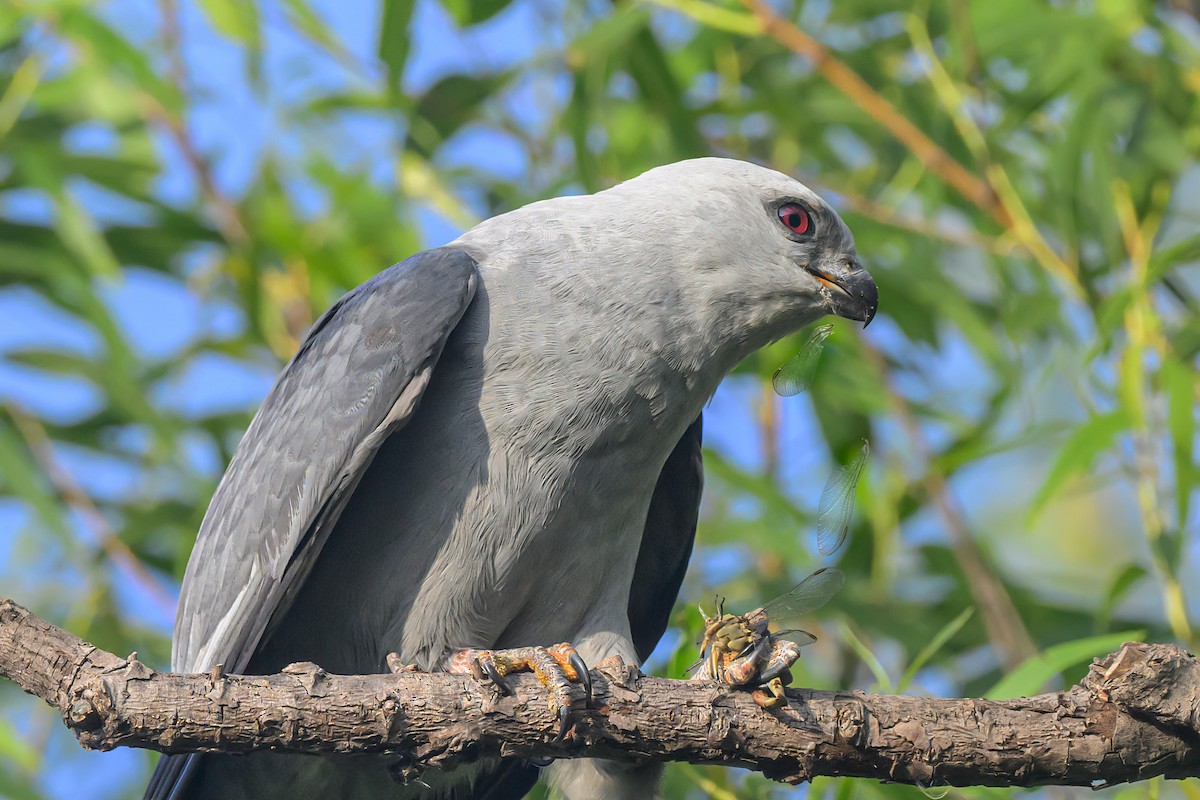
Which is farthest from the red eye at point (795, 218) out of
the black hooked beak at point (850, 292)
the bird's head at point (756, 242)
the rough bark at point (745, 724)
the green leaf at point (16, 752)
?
the green leaf at point (16, 752)

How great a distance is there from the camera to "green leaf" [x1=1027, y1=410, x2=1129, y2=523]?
223 inches

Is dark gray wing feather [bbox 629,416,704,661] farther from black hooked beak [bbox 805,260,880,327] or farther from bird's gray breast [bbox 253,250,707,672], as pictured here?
black hooked beak [bbox 805,260,880,327]

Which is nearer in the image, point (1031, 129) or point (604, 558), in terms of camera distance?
point (604, 558)

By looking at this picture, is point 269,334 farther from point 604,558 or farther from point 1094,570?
point 1094,570

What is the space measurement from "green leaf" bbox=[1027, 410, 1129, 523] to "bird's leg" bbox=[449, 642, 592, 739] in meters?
2.78

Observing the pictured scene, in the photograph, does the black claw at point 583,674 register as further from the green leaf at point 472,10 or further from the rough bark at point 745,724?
the green leaf at point 472,10

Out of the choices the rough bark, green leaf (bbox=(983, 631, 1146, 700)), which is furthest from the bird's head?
the rough bark

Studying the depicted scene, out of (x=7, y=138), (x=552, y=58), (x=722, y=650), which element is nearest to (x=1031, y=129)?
(x=552, y=58)

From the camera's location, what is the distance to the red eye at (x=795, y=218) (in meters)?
4.93

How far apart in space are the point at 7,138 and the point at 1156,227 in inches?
228

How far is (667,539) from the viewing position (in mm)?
5285

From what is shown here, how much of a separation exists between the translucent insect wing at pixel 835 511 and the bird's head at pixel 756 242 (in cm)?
56

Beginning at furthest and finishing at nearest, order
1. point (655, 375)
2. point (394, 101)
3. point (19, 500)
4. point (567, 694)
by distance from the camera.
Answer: point (19, 500) < point (394, 101) < point (655, 375) < point (567, 694)

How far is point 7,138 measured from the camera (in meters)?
7.25
